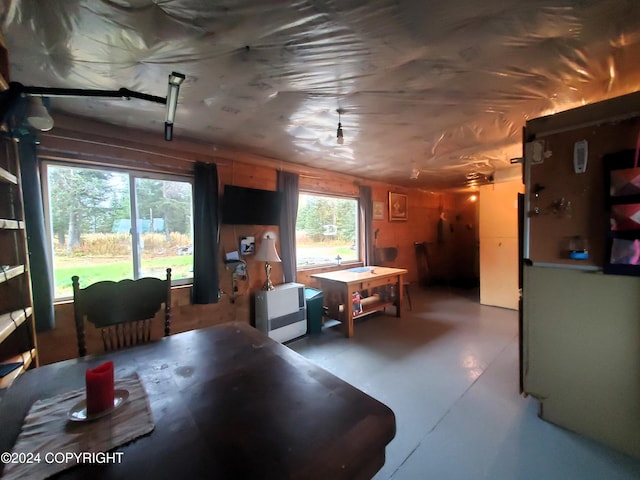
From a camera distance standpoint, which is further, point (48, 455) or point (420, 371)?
point (420, 371)

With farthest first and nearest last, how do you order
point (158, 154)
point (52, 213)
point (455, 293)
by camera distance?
point (455, 293), point (158, 154), point (52, 213)

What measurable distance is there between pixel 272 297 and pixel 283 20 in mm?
2566

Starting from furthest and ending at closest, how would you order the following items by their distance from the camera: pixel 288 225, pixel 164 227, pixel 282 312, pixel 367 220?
1. pixel 367 220
2. pixel 288 225
3. pixel 282 312
4. pixel 164 227

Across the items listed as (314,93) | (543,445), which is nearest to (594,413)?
(543,445)

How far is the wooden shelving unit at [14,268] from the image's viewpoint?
4.96ft

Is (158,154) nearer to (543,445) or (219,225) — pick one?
(219,225)

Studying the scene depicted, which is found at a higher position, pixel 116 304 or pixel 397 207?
pixel 397 207

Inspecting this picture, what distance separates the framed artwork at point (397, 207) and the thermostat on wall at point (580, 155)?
12.6 ft

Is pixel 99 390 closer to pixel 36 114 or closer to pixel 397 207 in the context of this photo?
pixel 36 114

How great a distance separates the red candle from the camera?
2.56 feet

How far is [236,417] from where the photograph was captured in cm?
77

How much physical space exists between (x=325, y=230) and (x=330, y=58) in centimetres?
302

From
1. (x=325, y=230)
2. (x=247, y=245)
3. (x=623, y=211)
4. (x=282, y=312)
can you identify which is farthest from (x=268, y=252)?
(x=623, y=211)

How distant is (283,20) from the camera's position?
122 cm
